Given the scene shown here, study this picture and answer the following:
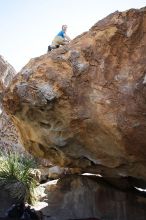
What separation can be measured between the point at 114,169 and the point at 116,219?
1528 millimetres

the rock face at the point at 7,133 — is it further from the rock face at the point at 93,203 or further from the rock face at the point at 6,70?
the rock face at the point at 93,203

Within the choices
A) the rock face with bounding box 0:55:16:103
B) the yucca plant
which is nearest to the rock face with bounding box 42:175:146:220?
the yucca plant

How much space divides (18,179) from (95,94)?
5.09 meters

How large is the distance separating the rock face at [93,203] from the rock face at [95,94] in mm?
→ 1639

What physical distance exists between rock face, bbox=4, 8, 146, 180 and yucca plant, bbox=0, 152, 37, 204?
10.0 ft

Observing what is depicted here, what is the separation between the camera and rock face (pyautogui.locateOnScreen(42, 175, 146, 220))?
10.9 meters

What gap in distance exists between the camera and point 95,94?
8.84 meters

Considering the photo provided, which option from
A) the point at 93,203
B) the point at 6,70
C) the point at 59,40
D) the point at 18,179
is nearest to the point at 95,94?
the point at 59,40

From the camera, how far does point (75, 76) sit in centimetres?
902

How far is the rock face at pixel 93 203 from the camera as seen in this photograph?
10.9m

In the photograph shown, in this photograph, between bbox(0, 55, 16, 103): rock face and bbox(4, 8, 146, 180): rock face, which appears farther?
bbox(0, 55, 16, 103): rock face

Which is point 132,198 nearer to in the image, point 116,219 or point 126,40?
point 116,219

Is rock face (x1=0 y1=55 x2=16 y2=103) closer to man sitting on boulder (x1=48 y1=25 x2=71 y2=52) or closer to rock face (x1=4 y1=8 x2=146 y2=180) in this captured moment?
man sitting on boulder (x1=48 y1=25 x2=71 y2=52)

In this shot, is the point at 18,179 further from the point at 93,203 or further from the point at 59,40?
the point at 59,40
